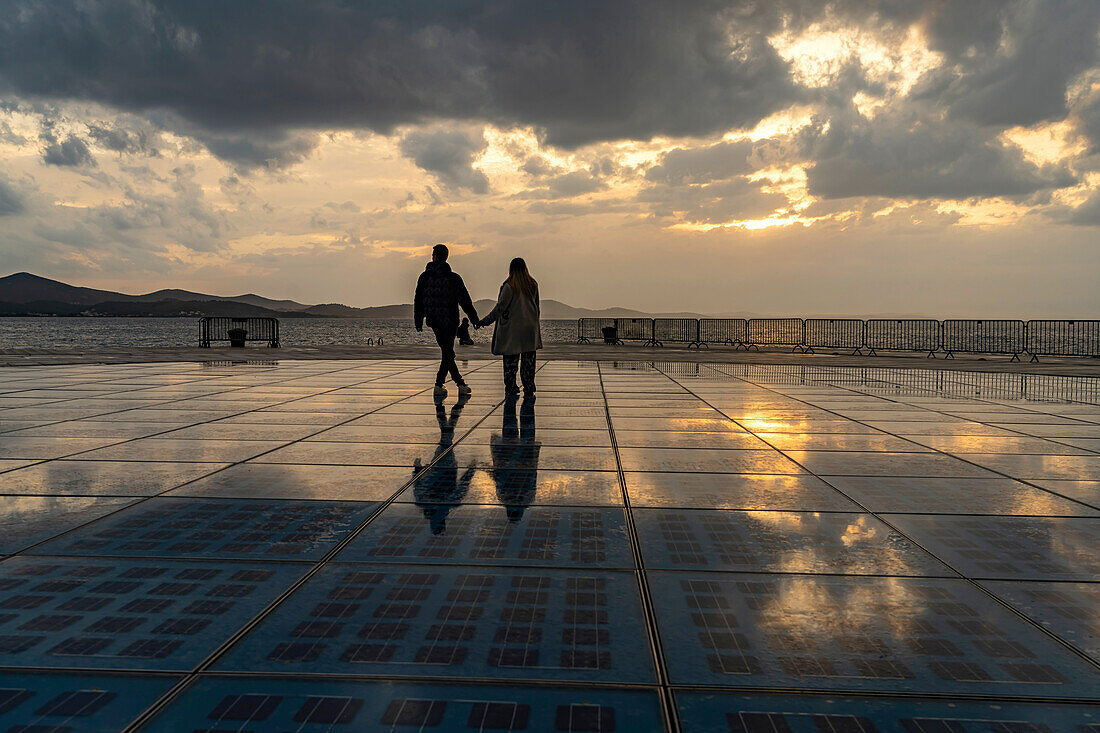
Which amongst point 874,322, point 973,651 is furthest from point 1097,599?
point 874,322

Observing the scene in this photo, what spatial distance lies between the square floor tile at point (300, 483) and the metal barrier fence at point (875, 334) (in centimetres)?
2398

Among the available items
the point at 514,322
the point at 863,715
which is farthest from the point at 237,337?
the point at 863,715

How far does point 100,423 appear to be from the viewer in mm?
8461

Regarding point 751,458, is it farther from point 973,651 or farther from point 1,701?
point 1,701

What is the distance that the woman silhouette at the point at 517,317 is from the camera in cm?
1105

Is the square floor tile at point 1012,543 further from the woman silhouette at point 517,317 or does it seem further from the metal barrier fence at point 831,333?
the metal barrier fence at point 831,333

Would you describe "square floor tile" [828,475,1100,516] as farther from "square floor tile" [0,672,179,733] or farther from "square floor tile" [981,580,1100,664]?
"square floor tile" [0,672,179,733]

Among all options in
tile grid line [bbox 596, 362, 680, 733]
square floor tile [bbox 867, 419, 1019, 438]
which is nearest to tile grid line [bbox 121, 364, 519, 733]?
tile grid line [bbox 596, 362, 680, 733]

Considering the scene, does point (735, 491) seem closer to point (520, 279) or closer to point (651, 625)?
point (651, 625)

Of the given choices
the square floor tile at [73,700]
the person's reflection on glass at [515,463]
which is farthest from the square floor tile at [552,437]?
the square floor tile at [73,700]

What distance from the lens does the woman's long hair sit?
11156mm

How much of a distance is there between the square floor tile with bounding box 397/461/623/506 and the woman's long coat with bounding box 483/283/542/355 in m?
5.04

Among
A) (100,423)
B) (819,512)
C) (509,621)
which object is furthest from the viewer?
(100,423)

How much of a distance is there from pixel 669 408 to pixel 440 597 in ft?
24.1
